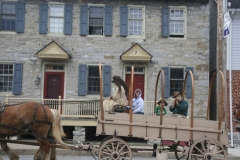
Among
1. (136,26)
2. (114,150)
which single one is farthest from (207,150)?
(136,26)

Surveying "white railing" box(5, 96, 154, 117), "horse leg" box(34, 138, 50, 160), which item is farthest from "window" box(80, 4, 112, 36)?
"horse leg" box(34, 138, 50, 160)

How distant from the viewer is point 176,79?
17203mm

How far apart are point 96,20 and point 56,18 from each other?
6.59ft

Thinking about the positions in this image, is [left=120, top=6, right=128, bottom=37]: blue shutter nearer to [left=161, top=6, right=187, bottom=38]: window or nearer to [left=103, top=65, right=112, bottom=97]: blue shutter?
[left=103, top=65, right=112, bottom=97]: blue shutter

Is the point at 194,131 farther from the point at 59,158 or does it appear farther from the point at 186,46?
the point at 186,46

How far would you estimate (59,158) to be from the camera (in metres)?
11.3

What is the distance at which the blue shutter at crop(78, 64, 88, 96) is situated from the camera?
16781 mm

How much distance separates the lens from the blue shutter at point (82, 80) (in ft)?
55.1

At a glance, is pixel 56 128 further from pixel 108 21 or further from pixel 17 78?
pixel 108 21

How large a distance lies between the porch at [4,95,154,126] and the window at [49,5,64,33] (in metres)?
3.75

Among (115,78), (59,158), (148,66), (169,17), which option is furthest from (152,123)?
(169,17)

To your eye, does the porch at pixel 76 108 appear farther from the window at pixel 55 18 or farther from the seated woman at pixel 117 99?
the seated woman at pixel 117 99

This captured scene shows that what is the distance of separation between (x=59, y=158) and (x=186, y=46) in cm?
910

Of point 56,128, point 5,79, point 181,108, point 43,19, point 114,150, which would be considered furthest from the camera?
point 43,19
